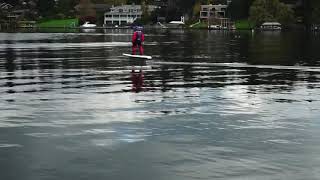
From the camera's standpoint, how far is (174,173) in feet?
33.2

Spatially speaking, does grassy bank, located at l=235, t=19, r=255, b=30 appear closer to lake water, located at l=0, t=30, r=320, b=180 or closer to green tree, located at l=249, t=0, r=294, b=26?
green tree, located at l=249, t=0, r=294, b=26

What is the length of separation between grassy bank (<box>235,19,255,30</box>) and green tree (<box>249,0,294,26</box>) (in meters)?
2.92

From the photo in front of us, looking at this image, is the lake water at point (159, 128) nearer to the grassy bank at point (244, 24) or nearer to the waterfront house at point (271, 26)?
the waterfront house at point (271, 26)

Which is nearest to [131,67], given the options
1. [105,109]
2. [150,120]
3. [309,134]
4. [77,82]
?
[77,82]

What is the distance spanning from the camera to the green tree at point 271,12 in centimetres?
17300

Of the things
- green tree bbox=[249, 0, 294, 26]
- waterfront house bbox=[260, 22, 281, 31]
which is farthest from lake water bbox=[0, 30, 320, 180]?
green tree bbox=[249, 0, 294, 26]

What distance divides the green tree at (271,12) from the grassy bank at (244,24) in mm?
2924

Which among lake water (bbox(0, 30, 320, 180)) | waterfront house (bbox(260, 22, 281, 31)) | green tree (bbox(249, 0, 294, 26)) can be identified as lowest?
lake water (bbox(0, 30, 320, 180))

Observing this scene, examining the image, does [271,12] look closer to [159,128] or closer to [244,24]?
[244,24]

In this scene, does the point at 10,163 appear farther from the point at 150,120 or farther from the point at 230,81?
the point at 230,81

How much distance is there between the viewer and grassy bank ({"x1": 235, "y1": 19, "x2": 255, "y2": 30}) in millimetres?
180775

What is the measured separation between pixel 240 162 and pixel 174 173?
1.51 metres

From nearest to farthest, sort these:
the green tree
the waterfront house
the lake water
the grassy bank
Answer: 1. the lake water
2. the waterfront house
3. the green tree
4. the grassy bank

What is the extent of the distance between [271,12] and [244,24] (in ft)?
47.5
